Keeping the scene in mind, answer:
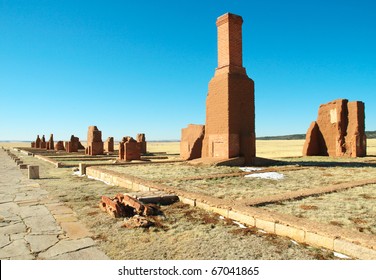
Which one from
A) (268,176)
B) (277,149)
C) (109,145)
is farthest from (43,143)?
(268,176)

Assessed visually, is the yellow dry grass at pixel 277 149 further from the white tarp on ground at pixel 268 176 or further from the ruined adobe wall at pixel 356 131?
the white tarp on ground at pixel 268 176

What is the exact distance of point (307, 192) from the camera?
635cm

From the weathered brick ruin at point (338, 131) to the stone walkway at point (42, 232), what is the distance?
682 inches

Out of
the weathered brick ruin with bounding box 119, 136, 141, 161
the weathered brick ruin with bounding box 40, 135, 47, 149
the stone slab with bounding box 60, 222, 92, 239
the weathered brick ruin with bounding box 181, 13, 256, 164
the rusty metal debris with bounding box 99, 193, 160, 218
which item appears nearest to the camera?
the stone slab with bounding box 60, 222, 92, 239

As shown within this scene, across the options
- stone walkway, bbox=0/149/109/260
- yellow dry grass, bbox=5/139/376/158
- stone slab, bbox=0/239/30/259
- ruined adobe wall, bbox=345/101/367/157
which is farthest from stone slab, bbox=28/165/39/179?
yellow dry grass, bbox=5/139/376/158

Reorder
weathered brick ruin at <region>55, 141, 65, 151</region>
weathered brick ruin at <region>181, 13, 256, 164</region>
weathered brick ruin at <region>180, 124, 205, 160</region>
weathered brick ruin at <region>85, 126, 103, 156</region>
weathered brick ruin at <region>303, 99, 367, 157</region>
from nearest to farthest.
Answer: weathered brick ruin at <region>181, 13, 256, 164</region>
weathered brick ruin at <region>180, 124, 205, 160</region>
weathered brick ruin at <region>303, 99, 367, 157</region>
weathered brick ruin at <region>85, 126, 103, 156</region>
weathered brick ruin at <region>55, 141, 65, 151</region>

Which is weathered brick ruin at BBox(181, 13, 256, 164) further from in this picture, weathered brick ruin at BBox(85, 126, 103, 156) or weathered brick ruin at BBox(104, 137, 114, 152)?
weathered brick ruin at BBox(104, 137, 114, 152)

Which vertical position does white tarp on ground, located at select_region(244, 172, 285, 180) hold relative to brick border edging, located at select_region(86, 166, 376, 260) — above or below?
above

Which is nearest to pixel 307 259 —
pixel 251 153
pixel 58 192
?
pixel 58 192

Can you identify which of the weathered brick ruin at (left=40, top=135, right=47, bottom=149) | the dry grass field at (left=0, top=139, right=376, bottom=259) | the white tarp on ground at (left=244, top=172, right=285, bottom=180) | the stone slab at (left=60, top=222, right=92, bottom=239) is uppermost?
the weathered brick ruin at (left=40, top=135, right=47, bottom=149)

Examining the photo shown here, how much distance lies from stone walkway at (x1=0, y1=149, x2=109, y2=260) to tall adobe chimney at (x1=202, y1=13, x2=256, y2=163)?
24.9 ft

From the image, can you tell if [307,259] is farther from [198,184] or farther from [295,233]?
[198,184]

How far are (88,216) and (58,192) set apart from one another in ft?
9.76

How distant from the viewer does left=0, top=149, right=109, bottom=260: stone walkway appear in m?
3.70
